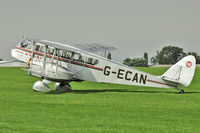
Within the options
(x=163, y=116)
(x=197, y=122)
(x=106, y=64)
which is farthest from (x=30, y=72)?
(x=197, y=122)

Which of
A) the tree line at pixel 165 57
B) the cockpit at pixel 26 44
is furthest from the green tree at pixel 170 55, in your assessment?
the cockpit at pixel 26 44

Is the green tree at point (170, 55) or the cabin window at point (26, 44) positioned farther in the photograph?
the green tree at point (170, 55)

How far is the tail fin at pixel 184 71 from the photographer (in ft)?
65.1

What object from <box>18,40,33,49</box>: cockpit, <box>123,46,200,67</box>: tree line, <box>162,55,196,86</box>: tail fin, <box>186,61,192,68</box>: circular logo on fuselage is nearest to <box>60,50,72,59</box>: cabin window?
<box>18,40,33,49</box>: cockpit

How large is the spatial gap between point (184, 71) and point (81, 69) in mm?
6310

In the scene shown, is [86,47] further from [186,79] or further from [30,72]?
[186,79]

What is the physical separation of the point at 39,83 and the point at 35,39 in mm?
2578

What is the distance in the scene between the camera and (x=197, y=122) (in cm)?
1022

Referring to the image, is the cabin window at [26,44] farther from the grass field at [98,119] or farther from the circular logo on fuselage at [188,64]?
the circular logo on fuselage at [188,64]

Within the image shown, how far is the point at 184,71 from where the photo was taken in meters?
19.9

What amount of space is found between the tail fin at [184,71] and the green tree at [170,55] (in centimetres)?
15322

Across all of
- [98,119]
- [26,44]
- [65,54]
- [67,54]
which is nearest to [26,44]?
Result: [26,44]

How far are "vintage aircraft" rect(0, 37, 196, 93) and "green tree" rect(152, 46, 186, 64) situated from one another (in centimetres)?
15319

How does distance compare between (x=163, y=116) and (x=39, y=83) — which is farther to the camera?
(x=39, y=83)
